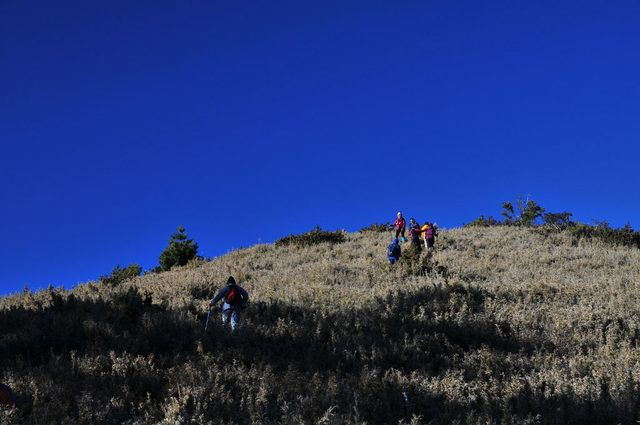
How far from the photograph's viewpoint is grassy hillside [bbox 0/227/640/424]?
5938mm

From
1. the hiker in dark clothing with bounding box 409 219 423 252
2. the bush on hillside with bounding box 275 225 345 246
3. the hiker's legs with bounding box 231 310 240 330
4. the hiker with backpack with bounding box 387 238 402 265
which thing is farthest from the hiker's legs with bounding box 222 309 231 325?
the bush on hillside with bounding box 275 225 345 246

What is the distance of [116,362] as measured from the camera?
7117 millimetres

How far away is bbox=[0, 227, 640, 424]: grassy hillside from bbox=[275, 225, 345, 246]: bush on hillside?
9840mm

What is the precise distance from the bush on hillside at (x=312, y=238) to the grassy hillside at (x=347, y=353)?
9840mm

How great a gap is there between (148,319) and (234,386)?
147 inches

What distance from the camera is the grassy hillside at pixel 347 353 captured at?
594cm

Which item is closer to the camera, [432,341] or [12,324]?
[432,341]

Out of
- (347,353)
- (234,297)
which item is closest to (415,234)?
(234,297)

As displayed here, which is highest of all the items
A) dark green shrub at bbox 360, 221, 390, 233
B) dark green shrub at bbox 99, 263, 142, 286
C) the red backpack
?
dark green shrub at bbox 360, 221, 390, 233

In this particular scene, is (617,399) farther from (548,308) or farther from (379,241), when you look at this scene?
(379,241)

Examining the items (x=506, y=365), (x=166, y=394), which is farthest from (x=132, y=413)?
(x=506, y=365)

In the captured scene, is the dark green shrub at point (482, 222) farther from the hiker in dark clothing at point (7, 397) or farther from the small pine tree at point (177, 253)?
the hiker in dark clothing at point (7, 397)

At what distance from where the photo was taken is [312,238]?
23797mm

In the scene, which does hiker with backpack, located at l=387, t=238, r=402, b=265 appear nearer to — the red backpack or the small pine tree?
the red backpack
